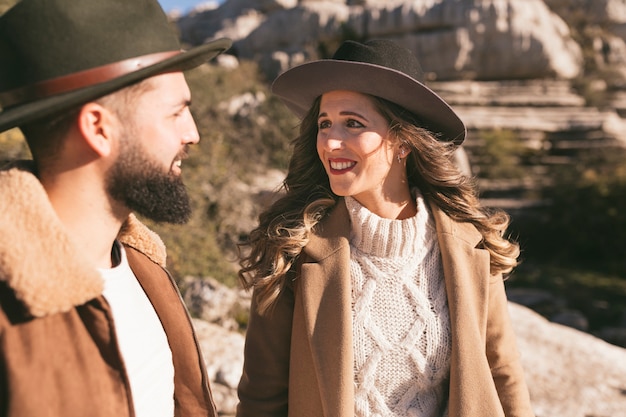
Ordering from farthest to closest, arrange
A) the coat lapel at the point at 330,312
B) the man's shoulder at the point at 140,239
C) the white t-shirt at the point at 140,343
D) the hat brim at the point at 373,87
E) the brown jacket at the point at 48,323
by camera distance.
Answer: the hat brim at the point at 373,87, the coat lapel at the point at 330,312, the man's shoulder at the point at 140,239, the white t-shirt at the point at 140,343, the brown jacket at the point at 48,323

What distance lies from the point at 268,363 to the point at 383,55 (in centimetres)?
121

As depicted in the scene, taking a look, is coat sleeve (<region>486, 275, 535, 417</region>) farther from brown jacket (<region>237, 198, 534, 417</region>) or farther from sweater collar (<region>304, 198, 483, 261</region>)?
sweater collar (<region>304, 198, 483, 261</region>)

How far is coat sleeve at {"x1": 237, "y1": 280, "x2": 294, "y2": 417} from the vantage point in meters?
2.00

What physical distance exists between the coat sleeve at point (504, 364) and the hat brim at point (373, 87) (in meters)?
0.71

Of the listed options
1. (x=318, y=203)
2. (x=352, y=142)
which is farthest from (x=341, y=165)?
(x=318, y=203)

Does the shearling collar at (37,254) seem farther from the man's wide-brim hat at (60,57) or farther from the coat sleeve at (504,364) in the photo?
the coat sleeve at (504,364)

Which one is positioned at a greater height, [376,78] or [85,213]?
[376,78]

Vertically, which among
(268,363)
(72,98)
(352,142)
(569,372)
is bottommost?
(569,372)

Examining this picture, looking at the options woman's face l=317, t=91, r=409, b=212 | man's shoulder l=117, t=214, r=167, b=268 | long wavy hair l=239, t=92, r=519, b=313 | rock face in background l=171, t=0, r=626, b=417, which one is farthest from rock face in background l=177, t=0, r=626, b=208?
man's shoulder l=117, t=214, r=167, b=268

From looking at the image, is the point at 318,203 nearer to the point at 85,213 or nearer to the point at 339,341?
the point at 339,341

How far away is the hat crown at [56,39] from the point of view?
124 cm

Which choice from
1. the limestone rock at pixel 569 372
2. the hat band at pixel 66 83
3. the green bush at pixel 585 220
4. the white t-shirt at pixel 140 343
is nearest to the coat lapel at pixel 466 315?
the white t-shirt at pixel 140 343

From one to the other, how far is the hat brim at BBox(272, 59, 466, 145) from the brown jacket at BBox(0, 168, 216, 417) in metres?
1.10

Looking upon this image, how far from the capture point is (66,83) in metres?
1.24
